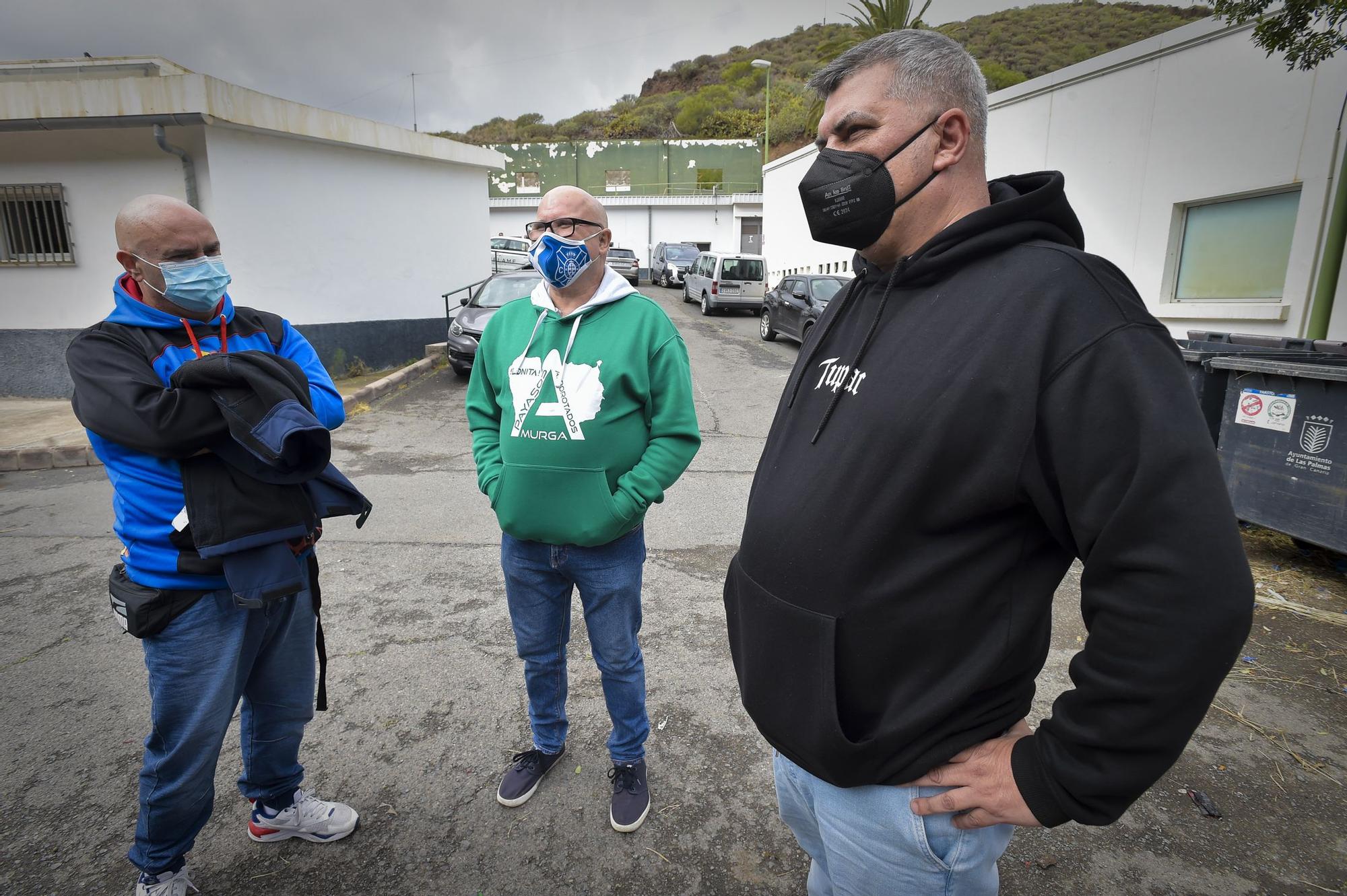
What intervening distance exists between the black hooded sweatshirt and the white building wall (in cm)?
1054

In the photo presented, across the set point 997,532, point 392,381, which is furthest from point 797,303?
point 997,532

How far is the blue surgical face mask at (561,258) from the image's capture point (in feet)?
8.19

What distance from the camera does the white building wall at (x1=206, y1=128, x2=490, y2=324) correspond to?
32.6ft

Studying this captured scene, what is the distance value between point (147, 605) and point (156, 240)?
3.45 feet

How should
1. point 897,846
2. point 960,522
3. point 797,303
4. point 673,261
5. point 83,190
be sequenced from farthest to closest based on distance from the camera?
point 673,261
point 797,303
point 83,190
point 897,846
point 960,522

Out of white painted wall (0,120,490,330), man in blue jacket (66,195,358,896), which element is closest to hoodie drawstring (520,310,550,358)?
man in blue jacket (66,195,358,896)

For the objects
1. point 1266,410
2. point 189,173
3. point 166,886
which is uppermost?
point 189,173

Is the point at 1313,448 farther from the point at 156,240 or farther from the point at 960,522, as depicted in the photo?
the point at 156,240

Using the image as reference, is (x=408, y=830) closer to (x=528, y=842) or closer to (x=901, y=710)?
(x=528, y=842)

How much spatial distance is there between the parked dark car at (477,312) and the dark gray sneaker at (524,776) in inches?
337

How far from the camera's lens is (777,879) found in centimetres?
231

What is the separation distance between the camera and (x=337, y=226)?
11594 millimetres

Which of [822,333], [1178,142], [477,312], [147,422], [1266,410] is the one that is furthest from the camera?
[477,312]

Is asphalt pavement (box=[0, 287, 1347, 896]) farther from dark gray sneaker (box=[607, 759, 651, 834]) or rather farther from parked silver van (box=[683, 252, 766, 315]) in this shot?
parked silver van (box=[683, 252, 766, 315])
